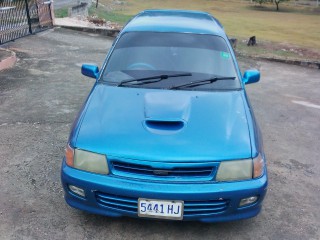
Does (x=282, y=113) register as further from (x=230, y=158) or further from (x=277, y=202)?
(x=230, y=158)

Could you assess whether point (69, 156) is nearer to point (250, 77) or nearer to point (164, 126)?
point (164, 126)

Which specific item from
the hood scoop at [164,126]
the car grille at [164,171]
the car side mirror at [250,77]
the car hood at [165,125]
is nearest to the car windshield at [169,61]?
the car hood at [165,125]

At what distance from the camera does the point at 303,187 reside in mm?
4035

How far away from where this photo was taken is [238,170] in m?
2.85

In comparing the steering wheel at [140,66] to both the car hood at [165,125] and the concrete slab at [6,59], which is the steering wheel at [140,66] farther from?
the concrete slab at [6,59]

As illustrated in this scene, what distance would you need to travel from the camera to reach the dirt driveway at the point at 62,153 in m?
3.21

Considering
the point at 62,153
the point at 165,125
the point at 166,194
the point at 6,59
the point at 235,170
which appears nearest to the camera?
the point at 166,194

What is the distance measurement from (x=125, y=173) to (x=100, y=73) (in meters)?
1.49

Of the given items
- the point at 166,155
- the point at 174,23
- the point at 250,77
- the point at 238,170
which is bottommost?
the point at 238,170

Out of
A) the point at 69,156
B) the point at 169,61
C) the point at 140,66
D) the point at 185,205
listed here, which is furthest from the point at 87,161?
the point at 169,61

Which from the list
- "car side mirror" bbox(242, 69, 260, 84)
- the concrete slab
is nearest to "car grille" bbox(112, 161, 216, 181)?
"car side mirror" bbox(242, 69, 260, 84)

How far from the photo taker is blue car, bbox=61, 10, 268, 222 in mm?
2783

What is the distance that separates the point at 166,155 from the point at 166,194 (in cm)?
29

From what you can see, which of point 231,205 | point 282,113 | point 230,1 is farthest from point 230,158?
point 230,1
